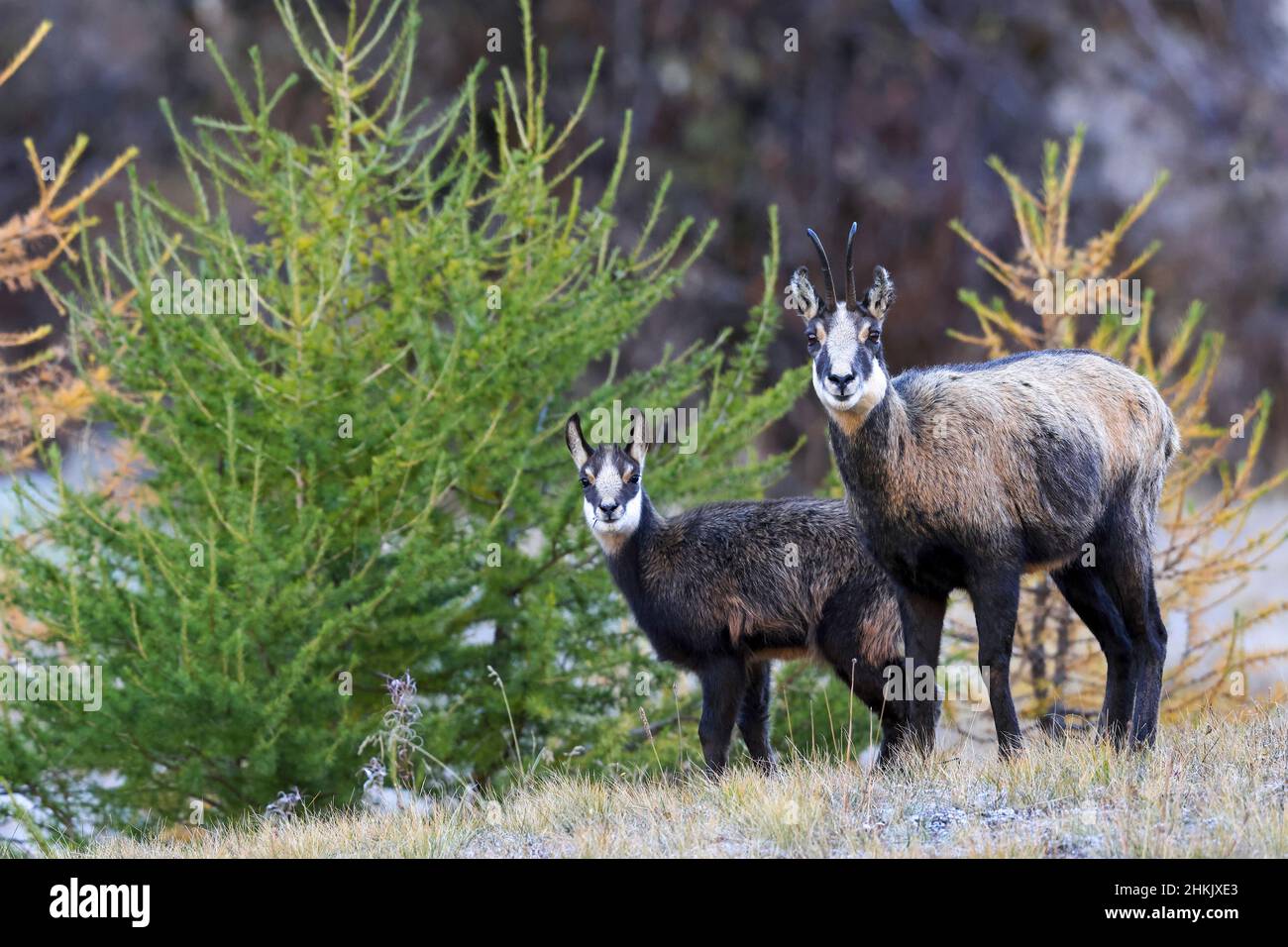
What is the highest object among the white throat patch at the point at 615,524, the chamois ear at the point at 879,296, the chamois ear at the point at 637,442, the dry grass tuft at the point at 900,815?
the chamois ear at the point at 879,296

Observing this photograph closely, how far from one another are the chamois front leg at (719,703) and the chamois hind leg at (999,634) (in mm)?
1617

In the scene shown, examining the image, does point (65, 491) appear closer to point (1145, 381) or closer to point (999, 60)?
point (1145, 381)

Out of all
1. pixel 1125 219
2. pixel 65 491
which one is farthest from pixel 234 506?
pixel 1125 219

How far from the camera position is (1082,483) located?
7.25m

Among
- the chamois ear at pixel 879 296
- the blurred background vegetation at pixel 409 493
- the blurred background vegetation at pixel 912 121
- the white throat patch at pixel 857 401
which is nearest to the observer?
the white throat patch at pixel 857 401

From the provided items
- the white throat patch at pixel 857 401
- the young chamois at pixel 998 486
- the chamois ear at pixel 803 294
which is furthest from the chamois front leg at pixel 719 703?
the chamois ear at pixel 803 294

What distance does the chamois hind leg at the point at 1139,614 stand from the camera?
294 inches

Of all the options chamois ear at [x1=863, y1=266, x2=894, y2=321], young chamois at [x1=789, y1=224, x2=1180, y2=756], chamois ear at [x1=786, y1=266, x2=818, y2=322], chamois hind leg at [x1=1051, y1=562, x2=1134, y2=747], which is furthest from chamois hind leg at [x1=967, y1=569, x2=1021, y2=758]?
chamois ear at [x1=786, y1=266, x2=818, y2=322]

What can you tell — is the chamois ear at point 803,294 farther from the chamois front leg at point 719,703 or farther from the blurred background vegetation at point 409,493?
the blurred background vegetation at point 409,493

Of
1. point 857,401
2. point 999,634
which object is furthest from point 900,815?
point 857,401

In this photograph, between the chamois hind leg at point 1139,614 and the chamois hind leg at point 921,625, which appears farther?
the chamois hind leg at point 1139,614

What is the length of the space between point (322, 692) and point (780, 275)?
554 inches

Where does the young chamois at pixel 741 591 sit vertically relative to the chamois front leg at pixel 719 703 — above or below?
above

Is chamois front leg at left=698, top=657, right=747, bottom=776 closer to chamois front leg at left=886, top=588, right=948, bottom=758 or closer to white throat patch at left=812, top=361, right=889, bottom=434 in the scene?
chamois front leg at left=886, top=588, right=948, bottom=758
